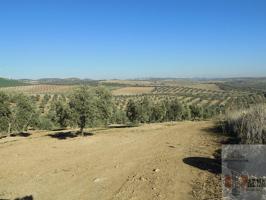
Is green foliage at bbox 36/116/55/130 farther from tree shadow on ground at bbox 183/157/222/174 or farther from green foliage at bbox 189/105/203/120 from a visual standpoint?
tree shadow on ground at bbox 183/157/222/174

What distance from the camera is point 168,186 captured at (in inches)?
544

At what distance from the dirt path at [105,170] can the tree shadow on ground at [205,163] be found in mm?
332

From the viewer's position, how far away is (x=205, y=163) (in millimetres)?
16719

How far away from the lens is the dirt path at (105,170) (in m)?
13.9

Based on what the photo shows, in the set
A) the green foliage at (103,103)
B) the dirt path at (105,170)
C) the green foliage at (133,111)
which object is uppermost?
the green foliage at (103,103)

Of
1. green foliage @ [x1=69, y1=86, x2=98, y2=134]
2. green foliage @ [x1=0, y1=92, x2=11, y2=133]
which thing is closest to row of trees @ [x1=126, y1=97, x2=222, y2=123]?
green foliage @ [x1=69, y1=86, x2=98, y2=134]

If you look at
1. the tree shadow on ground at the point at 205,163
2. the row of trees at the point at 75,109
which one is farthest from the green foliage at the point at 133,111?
the tree shadow on ground at the point at 205,163

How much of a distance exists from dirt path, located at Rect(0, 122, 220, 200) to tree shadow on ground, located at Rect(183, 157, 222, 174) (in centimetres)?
33

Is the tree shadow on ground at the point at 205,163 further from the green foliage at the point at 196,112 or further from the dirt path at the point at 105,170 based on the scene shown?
the green foliage at the point at 196,112

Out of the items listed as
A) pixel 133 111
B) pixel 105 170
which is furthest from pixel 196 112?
pixel 105 170

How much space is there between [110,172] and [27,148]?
13398 millimetres

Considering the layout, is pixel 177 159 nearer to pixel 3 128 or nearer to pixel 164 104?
pixel 3 128

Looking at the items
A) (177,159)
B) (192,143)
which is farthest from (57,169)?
(192,143)

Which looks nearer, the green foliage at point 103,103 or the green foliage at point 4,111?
the green foliage at point 103,103
